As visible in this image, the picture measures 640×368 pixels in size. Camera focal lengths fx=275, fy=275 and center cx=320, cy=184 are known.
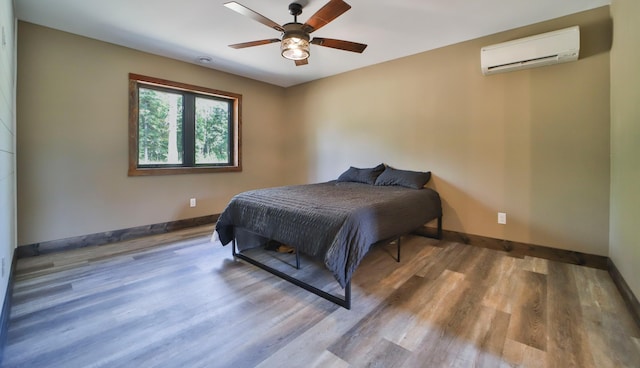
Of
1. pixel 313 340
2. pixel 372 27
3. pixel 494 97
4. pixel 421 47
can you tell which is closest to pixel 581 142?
pixel 494 97

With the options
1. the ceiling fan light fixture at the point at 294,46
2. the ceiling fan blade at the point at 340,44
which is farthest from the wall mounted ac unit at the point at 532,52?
the ceiling fan light fixture at the point at 294,46

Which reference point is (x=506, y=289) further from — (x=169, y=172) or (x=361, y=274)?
(x=169, y=172)

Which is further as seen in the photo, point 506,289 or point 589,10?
point 589,10

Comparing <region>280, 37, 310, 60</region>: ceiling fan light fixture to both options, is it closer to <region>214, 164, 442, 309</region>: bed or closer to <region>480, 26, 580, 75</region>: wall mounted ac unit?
<region>214, 164, 442, 309</region>: bed

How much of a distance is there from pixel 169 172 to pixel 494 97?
13.8 ft

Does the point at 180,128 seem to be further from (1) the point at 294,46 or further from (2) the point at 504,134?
(2) the point at 504,134

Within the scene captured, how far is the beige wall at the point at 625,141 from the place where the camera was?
1.84 metres

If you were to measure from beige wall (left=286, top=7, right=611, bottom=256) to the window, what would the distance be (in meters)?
2.08

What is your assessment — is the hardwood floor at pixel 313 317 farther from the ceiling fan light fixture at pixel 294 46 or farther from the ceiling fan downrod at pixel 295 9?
the ceiling fan downrod at pixel 295 9

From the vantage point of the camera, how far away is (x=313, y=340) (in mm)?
1568

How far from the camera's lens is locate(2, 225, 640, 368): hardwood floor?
1438 millimetres

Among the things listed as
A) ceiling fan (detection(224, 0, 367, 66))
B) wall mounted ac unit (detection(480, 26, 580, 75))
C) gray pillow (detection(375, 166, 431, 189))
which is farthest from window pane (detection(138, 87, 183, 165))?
wall mounted ac unit (detection(480, 26, 580, 75))

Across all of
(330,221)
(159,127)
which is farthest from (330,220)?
(159,127)

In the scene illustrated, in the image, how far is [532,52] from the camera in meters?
2.70
